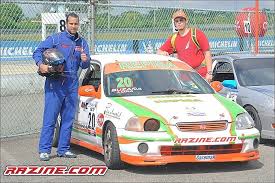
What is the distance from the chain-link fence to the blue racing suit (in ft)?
7.34

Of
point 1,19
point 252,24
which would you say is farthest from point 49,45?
point 252,24

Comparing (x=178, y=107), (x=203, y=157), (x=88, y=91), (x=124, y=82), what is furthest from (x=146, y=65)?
(x=203, y=157)

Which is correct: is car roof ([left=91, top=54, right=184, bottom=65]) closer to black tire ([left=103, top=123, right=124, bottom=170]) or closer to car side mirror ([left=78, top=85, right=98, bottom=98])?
car side mirror ([left=78, top=85, right=98, bottom=98])

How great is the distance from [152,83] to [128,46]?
484cm

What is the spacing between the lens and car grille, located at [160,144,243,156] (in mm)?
6836

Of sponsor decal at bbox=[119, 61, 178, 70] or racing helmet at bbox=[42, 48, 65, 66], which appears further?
sponsor decal at bbox=[119, 61, 178, 70]

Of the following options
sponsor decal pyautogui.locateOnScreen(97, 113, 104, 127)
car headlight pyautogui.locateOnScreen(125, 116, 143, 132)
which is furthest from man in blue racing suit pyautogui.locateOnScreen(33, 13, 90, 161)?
car headlight pyautogui.locateOnScreen(125, 116, 143, 132)

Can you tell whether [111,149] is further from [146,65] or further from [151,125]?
[146,65]

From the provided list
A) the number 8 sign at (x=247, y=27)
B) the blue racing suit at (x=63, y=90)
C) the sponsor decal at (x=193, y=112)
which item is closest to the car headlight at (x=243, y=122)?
the sponsor decal at (x=193, y=112)

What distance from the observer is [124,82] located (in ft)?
25.9

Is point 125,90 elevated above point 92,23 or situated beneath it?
situated beneath

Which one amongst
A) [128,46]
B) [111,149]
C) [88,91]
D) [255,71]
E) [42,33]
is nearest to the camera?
[111,149]

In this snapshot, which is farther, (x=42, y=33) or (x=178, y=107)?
(x=42, y=33)

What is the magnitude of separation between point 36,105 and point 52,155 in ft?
9.24
